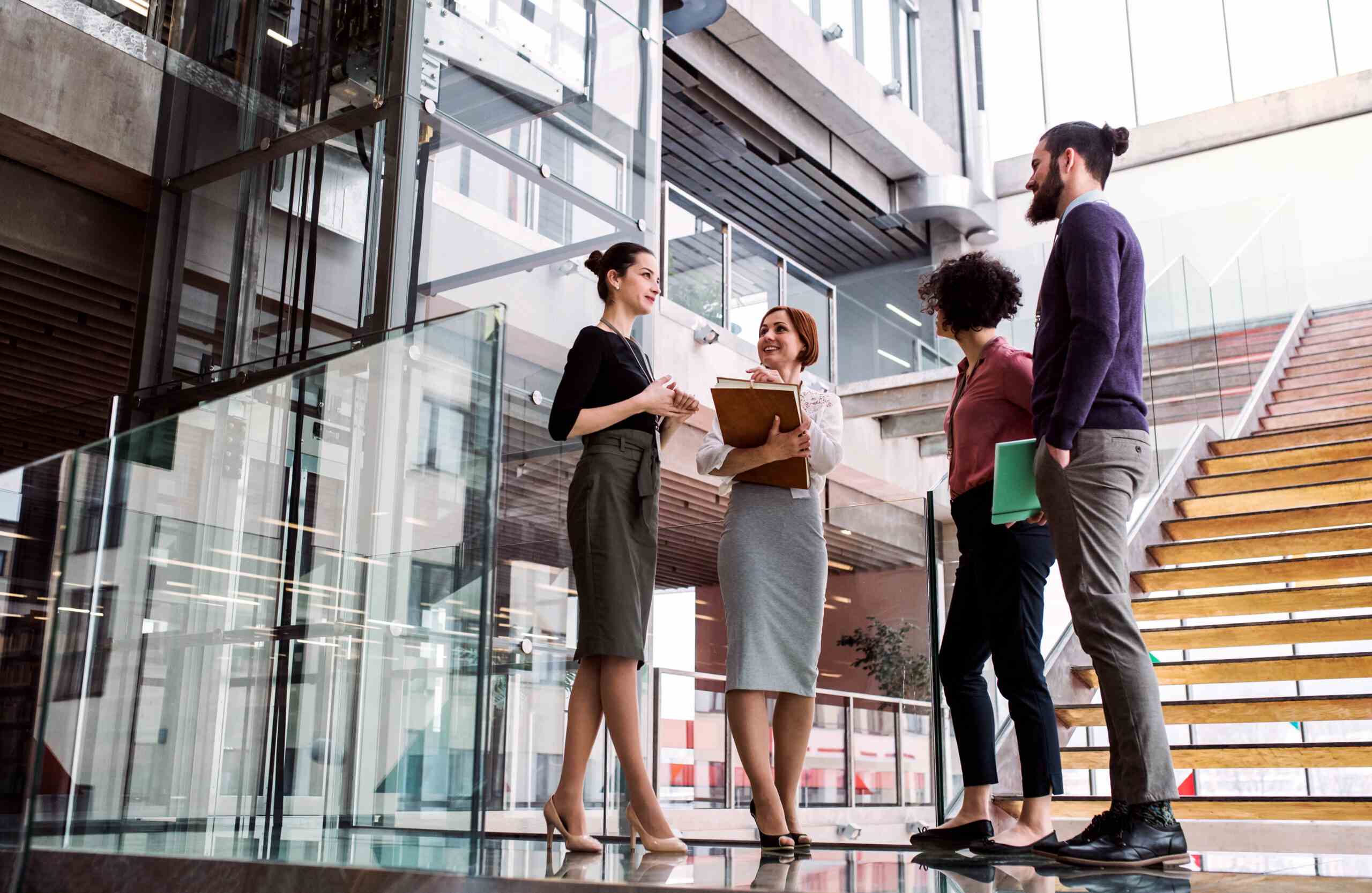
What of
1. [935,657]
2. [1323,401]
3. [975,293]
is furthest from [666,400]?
[1323,401]

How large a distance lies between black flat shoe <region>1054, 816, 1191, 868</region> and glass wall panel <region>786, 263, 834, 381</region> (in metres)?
7.91

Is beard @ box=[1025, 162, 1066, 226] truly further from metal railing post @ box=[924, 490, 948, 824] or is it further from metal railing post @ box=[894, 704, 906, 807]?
metal railing post @ box=[894, 704, 906, 807]

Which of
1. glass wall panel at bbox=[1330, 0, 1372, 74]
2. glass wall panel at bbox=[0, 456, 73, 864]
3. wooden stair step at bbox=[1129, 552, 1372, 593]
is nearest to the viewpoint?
glass wall panel at bbox=[0, 456, 73, 864]

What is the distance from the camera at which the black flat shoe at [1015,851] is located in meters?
2.40

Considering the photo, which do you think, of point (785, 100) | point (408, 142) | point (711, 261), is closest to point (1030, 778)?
point (408, 142)

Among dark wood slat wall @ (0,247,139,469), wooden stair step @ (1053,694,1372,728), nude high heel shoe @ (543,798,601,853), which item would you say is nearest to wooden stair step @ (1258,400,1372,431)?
wooden stair step @ (1053,694,1372,728)

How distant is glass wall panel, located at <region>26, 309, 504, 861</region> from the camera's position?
2.45m

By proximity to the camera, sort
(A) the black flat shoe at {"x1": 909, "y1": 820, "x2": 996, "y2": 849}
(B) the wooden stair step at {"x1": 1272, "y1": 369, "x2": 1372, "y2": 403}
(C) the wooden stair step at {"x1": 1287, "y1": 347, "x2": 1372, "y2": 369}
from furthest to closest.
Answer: (C) the wooden stair step at {"x1": 1287, "y1": 347, "x2": 1372, "y2": 369}
(B) the wooden stair step at {"x1": 1272, "y1": 369, "x2": 1372, "y2": 403}
(A) the black flat shoe at {"x1": 909, "y1": 820, "x2": 996, "y2": 849}

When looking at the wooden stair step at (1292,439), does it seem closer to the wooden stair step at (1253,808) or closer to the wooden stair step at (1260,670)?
the wooden stair step at (1260,670)

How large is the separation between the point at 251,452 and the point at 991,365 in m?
1.83

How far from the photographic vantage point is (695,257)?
362 inches

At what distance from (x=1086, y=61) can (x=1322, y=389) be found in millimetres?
10588

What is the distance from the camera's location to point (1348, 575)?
4500mm

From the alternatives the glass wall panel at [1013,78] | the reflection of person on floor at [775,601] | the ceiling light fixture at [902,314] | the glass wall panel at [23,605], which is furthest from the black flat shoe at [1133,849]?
the glass wall panel at [1013,78]
